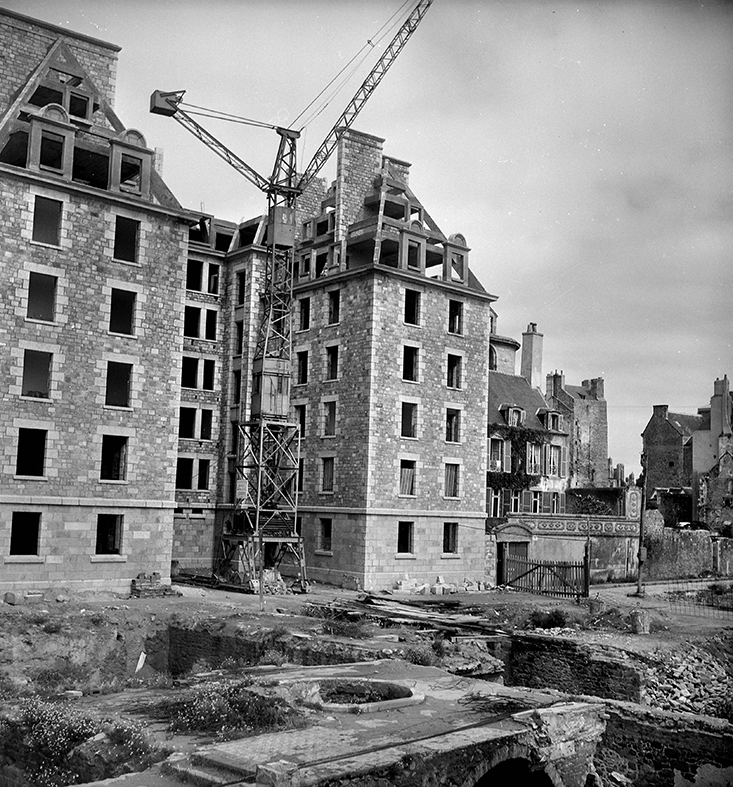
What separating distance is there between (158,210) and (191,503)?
14377 millimetres

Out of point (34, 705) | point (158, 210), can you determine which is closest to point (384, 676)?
point (34, 705)

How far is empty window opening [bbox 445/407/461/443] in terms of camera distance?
127 ft

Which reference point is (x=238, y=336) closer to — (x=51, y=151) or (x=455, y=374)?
(x=455, y=374)

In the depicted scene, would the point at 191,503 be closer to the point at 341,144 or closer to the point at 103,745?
the point at 341,144

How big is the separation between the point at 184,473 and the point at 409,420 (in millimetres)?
10916

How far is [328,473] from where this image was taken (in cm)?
3706

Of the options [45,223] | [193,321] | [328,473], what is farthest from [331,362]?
[45,223]

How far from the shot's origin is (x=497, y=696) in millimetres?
15664

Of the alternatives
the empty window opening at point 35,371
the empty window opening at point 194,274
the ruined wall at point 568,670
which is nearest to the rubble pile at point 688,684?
the ruined wall at point 568,670

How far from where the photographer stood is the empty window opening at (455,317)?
39.3 metres

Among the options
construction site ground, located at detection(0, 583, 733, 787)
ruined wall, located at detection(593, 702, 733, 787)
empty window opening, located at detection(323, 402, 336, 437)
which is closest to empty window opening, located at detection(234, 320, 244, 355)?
empty window opening, located at detection(323, 402, 336, 437)

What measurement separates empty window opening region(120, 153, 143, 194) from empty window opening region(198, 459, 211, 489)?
13508mm

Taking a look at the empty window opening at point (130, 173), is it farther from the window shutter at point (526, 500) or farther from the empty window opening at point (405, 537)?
the window shutter at point (526, 500)

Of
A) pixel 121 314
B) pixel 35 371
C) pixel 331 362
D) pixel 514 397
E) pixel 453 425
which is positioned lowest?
pixel 453 425
